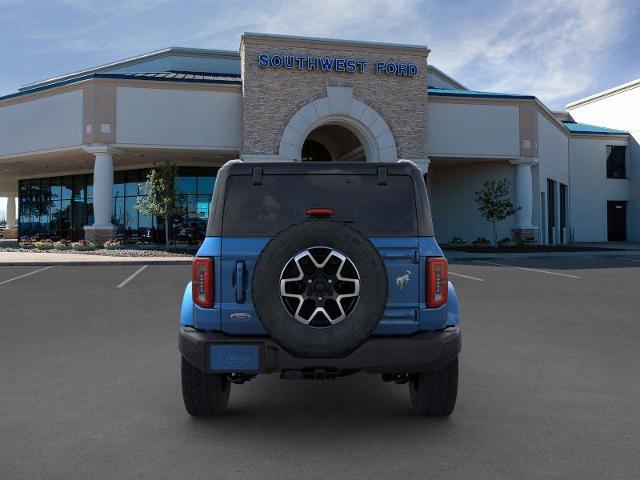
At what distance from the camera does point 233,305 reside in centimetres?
389

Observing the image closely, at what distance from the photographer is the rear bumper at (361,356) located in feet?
12.0

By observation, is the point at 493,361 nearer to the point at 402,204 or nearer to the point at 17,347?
the point at 402,204

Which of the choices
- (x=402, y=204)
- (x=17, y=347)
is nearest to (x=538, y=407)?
(x=402, y=204)

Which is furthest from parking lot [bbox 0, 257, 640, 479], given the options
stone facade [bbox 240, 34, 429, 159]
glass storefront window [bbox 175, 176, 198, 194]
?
glass storefront window [bbox 175, 176, 198, 194]

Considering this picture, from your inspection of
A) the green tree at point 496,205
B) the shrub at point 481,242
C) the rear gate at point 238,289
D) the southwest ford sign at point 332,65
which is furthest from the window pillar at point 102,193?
the rear gate at point 238,289

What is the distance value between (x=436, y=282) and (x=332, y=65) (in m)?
23.9

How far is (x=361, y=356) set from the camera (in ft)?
12.0

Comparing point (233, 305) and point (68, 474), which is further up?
point (233, 305)

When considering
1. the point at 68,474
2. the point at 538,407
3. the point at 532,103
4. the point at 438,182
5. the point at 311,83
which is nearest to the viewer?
the point at 68,474

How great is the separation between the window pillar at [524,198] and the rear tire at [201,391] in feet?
93.3

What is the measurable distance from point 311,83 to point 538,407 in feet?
77.3

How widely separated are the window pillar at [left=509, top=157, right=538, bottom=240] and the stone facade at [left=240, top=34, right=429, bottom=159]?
671 cm

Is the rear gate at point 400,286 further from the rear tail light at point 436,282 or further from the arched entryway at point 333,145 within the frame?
the arched entryway at point 333,145

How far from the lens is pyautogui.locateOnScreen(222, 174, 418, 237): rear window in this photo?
405cm
